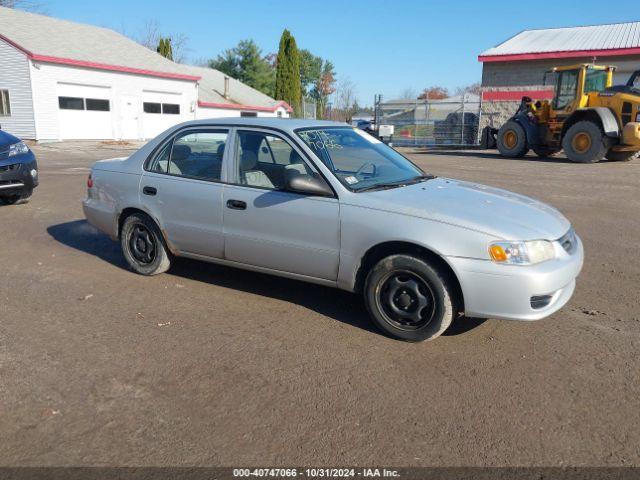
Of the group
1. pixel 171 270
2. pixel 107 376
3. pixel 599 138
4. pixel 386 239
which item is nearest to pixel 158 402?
pixel 107 376

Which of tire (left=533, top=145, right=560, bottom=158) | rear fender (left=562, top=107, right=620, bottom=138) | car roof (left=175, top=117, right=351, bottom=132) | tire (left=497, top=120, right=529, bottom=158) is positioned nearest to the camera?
car roof (left=175, top=117, right=351, bottom=132)

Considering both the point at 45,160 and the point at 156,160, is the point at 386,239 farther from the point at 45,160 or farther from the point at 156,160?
the point at 45,160

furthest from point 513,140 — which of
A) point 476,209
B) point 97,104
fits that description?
point 97,104

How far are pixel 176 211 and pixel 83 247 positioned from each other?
2.36 m

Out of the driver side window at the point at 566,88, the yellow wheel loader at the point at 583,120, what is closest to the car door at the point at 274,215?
the yellow wheel loader at the point at 583,120

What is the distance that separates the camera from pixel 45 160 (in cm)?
1892

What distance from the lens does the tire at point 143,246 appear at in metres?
5.39

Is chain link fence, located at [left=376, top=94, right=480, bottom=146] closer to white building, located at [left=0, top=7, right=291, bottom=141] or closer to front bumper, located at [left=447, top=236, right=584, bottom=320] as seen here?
white building, located at [left=0, top=7, right=291, bottom=141]

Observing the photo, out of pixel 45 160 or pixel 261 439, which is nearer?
pixel 261 439

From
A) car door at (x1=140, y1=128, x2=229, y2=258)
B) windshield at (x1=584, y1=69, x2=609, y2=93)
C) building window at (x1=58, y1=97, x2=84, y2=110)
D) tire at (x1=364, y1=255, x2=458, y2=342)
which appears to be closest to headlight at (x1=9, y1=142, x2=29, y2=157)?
car door at (x1=140, y1=128, x2=229, y2=258)

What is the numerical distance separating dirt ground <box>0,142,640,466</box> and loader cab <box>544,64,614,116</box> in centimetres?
1487

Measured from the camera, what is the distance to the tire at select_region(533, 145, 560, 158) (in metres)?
20.6

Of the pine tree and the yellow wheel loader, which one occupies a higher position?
the pine tree

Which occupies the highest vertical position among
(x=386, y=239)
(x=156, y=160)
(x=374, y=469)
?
(x=156, y=160)
